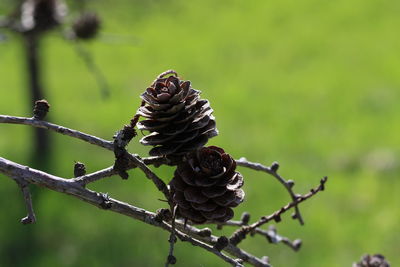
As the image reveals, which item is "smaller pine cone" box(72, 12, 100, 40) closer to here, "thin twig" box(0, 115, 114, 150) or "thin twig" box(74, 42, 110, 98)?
"thin twig" box(74, 42, 110, 98)

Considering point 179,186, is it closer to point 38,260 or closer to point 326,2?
point 38,260

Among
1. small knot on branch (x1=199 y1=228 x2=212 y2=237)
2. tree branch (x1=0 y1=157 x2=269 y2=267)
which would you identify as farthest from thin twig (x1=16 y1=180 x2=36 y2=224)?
small knot on branch (x1=199 y1=228 x2=212 y2=237)

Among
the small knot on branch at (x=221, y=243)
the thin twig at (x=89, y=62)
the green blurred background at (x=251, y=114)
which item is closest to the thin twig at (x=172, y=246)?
the small knot on branch at (x=221, y=243)

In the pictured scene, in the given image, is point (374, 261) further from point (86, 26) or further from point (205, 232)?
point (86, 26)

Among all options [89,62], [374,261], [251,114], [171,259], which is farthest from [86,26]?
[251,114]

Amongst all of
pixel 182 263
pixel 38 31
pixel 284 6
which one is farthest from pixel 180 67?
pixel 38 31

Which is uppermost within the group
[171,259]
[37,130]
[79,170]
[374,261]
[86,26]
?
[37,130]
